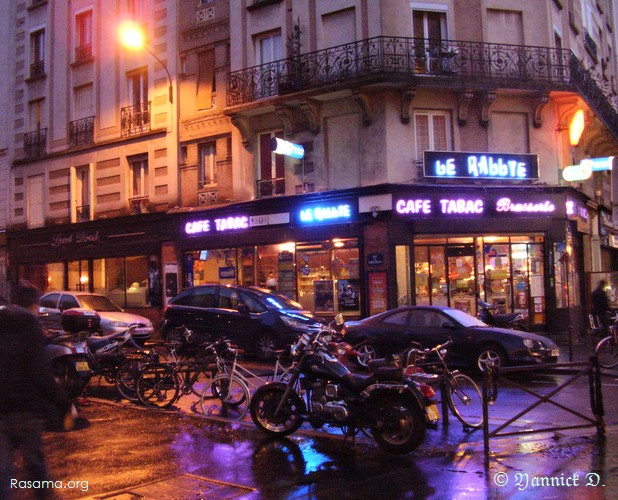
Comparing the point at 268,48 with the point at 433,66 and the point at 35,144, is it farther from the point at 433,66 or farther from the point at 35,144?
the point at 35,144

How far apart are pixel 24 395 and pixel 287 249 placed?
16.3 meters

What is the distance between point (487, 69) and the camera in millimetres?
18781

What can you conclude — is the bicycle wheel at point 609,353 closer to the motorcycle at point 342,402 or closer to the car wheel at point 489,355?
the car wheel at point 489,355

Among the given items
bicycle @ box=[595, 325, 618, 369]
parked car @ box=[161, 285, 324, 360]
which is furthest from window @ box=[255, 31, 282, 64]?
bicycle @ box=[595, 325, 618, 369]

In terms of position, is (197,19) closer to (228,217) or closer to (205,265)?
(228,217)

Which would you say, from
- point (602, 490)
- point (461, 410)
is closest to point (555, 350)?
point (461, 410)

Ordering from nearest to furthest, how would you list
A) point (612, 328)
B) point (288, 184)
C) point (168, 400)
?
point (168, 400) → point (612, 328) → point (288, 184)

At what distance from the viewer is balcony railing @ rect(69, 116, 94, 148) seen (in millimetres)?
25656

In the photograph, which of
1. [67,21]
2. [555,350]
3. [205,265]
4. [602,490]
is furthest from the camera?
[67,21]

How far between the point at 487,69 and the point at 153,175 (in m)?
12.9

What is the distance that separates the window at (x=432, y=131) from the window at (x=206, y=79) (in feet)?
26.0

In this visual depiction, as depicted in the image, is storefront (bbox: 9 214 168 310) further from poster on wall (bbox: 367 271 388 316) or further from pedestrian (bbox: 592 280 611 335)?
pedestrian (bbox: 592 280 611 335)

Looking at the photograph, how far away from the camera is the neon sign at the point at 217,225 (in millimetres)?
21078

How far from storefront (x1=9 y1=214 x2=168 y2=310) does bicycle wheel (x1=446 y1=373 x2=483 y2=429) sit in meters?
16.8
